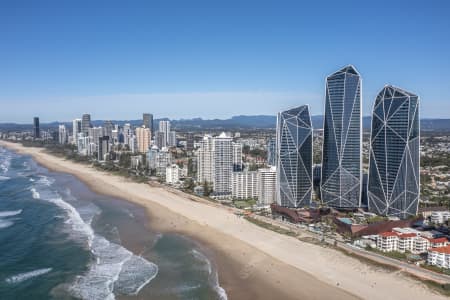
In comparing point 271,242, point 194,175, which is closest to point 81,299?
point 271,242

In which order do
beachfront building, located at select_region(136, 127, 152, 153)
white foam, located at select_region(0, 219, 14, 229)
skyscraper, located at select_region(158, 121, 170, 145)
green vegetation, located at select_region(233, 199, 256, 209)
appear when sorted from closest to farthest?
1. white foam, located at select_region(0, 219, 14, 229)
2. green vegetation, located at select_region(233, 199, 256, 209)
3. beachfront building, located at select_region(136, 127, 152, 153)
4. skyscraper, located at select_region(158, 121, 170, 145)

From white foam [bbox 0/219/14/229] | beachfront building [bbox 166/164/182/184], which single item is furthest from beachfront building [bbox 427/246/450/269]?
beachfront building [bbox 166/164/182/184]

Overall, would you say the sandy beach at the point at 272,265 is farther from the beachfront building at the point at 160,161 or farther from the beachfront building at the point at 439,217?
the beachfront building at the point at 160,161

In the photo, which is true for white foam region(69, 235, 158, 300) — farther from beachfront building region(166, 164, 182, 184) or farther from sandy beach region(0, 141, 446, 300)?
beachfront building region(166, 164, 182, 184)

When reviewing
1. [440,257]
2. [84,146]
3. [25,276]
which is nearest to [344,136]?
[440,257]

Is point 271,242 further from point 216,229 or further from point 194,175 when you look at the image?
point 194,175
